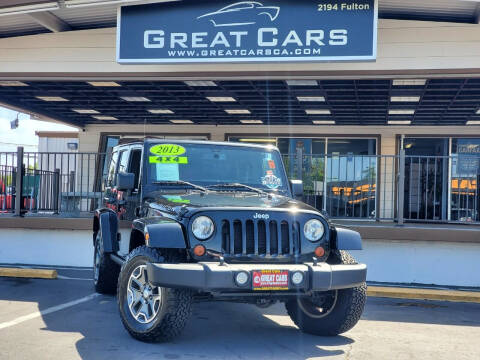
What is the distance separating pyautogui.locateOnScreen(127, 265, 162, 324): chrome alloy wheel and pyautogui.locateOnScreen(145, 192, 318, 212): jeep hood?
676 mm

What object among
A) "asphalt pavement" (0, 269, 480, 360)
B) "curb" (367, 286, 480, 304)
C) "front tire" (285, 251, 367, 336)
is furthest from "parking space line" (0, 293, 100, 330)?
"curb" (367, 286, 480, 304)

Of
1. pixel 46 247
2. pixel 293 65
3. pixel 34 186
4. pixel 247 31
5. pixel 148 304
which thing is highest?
pixel 247 31

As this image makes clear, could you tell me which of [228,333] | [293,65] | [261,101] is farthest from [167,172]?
[261,101]

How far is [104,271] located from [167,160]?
1976 mm

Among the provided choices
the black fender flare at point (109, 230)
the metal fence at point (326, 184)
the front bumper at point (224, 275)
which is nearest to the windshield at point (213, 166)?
the black fender flare at point (109, 230)

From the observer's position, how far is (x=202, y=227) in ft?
17.6

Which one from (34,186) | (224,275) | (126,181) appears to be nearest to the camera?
(224,275)

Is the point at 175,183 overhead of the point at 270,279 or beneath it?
overhead

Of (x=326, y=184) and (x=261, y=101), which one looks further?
(x=261, y=101)

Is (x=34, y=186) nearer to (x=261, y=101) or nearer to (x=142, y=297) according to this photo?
(x=261, y=101)

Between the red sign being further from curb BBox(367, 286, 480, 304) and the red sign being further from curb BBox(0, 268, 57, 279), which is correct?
curb BBox(0, 268, 57, 279)

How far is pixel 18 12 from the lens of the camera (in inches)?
426

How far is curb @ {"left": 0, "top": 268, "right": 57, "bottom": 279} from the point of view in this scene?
10.1 meters

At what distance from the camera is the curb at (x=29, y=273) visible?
10.1 m
